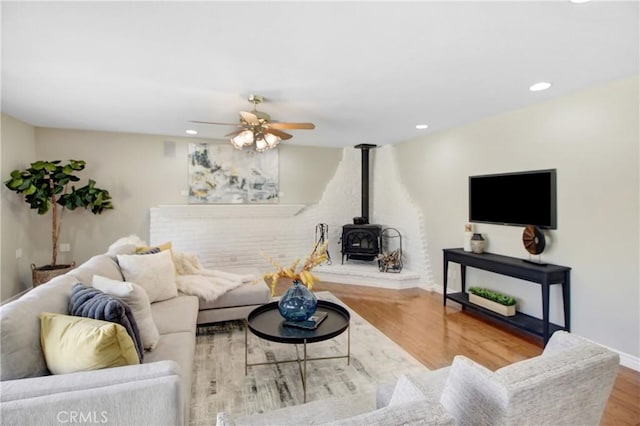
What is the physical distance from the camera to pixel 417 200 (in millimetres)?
5027

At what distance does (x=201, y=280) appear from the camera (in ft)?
10.4

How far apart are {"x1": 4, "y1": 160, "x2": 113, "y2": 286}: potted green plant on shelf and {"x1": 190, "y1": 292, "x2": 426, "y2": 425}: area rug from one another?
2568mm

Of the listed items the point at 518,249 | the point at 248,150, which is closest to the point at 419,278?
the point at 518,249

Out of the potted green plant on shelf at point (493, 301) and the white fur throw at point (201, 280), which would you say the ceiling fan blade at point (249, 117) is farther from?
the potted green plant on shelf at point (493, 301)

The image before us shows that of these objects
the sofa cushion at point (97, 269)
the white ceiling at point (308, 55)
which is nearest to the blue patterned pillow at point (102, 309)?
the sofa cushion at point (97, 269)

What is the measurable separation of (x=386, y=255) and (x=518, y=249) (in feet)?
6.68

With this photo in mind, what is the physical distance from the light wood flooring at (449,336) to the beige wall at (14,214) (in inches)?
161

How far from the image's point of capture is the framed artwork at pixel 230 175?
5.14m

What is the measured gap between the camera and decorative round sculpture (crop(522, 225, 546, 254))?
3062 millimetres

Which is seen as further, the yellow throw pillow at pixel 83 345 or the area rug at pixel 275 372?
the area rug at pixel 275 372

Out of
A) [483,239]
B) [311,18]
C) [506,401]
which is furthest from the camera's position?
[483,239]

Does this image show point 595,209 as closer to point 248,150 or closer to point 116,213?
point 248,150

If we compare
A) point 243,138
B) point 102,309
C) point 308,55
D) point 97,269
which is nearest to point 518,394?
point 102,309

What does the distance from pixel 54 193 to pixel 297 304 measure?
3.79 m
